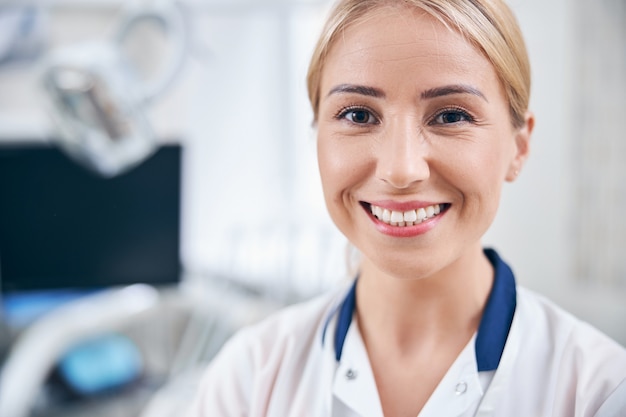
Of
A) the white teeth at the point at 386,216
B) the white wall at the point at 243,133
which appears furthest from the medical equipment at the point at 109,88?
the white teeth at the point at 386,216

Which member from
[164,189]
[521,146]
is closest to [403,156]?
[521,146]

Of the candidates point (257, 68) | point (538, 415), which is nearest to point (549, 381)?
point (538, 415)

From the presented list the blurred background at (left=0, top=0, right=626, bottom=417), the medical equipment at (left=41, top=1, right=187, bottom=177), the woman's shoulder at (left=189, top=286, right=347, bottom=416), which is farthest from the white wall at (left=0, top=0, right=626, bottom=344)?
the woman's shoulder at (left=189, top=286, right=347, bottom=416)

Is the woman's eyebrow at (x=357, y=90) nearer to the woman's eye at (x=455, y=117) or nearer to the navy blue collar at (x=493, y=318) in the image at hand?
the woman's eye at (x=455, y=117)

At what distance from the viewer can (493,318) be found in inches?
22.8

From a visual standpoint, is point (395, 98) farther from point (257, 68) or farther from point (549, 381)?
point (257, 68)

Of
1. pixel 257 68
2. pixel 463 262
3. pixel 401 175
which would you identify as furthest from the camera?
pixel 257 68

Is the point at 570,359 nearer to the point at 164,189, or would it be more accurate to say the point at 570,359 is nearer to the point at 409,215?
the point at 409,215

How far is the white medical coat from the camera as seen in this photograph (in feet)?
1.75

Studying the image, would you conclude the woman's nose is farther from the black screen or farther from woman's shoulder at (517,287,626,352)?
the black screen

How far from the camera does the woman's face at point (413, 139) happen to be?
50 centimetres

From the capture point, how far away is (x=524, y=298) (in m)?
0.61

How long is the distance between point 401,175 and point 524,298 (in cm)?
20

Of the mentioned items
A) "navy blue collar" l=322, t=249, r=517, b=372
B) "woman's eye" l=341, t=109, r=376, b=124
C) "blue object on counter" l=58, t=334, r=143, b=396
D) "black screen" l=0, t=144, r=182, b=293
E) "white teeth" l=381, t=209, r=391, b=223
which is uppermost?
"woman's eye" l=341, t=109, r=376, b=124
